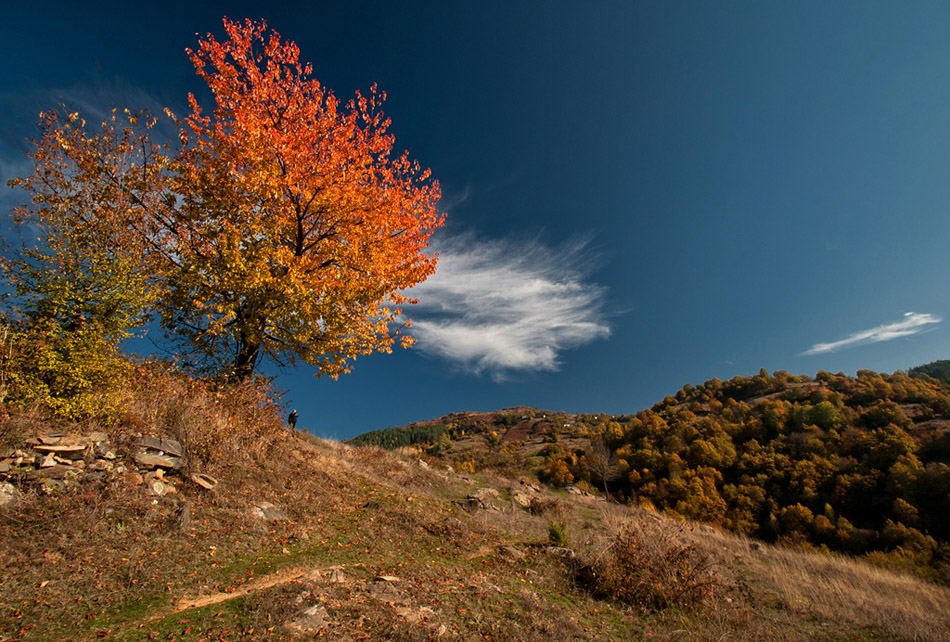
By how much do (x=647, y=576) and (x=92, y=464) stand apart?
1130 cm

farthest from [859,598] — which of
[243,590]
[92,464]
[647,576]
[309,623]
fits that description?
[92,464]

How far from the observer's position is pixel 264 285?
32.7 feet

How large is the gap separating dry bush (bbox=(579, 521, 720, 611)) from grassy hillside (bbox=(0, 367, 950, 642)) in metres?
0.04

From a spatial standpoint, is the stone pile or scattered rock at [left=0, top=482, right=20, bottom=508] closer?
scattered rock at [left=0, top=482, right=20, bottom=508]

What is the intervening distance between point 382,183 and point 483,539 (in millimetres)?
11378

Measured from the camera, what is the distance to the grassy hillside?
15.8ft

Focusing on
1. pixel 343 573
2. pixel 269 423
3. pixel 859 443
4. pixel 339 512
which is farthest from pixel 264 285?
pixel 859 443

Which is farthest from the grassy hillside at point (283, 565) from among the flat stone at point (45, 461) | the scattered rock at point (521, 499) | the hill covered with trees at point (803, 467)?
the hill covered with trees at point (803, 467)

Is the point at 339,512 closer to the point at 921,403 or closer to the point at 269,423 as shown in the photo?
the point at 269,423

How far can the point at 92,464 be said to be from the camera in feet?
21.6

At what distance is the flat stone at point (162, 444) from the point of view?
24.6ft

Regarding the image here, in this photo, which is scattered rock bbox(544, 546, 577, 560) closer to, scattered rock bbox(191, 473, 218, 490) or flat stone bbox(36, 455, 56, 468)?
scattered rock bbox(191, 473, 218, 490)

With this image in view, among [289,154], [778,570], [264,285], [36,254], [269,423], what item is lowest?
[778,570]

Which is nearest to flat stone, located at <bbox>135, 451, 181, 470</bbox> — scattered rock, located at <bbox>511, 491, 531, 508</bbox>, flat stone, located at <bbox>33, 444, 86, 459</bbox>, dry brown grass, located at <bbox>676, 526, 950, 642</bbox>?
flat stone, located at <bbox>33, 444, 86, 459</bbox>
